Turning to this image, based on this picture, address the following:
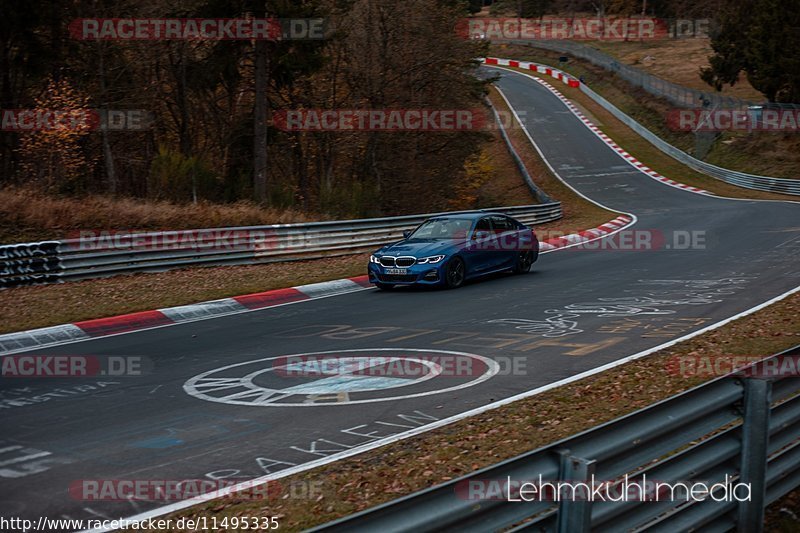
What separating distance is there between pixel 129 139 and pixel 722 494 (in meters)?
30.5

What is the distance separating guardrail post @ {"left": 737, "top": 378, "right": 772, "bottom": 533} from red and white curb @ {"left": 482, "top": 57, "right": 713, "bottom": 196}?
38662 millimetres

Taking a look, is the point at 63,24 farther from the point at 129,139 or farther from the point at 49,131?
the point at 129,139

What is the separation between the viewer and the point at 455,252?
17.4 meters

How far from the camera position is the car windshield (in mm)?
18188

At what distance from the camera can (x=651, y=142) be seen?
56438mm

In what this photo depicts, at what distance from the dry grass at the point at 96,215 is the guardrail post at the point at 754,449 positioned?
1731 centimetres

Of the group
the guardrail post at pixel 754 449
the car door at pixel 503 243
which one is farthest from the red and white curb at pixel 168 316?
the guardrail post at pixel 754 449

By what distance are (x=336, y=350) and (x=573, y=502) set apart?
7568 mm

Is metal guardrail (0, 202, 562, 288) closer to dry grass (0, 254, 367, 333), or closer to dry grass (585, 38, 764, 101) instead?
dry grass (0, 254, 367, 333)

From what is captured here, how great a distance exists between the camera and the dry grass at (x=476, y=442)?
5793mm

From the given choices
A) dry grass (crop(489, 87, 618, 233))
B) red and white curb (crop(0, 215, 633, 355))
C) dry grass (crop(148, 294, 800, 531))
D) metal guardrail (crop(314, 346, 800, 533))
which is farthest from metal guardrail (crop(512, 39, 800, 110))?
metal guardrail (crop(314, 346, 800, 533))

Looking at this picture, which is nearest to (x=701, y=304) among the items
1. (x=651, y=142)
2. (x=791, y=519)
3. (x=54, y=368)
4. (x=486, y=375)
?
(x=486, y=375)

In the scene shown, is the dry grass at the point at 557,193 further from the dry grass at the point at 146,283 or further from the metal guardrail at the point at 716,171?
the metal guardrail at the point at 716,171

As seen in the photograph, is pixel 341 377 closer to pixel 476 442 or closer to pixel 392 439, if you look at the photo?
pixel 392 439
